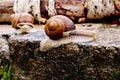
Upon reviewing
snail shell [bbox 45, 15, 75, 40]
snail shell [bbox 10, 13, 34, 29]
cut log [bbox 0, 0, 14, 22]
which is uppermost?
snail shell [bbox 45, 15, 75, 40]

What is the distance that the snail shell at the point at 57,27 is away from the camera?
2.00m

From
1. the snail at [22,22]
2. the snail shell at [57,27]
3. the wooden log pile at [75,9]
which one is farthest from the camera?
the wooden log pile at [75,9]

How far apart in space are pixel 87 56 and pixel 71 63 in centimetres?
11

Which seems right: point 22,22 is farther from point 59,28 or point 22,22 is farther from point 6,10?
point 6,10

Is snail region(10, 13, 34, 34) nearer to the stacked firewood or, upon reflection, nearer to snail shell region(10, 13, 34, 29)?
snail shell region(10, 13, 34, 29)

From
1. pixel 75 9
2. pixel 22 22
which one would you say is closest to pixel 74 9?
pixel 75 9

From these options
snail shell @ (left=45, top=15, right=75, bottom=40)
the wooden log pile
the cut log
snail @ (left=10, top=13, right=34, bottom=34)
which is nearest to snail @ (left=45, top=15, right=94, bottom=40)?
snail shell @ (left=45, top=15, right=75, bottom=40)

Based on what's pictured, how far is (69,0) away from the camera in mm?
2762

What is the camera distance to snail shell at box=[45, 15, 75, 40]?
1999mm

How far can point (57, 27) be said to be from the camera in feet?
6.55

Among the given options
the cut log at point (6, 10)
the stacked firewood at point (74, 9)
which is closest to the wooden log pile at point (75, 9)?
the stacked firewood at point (74, 9)

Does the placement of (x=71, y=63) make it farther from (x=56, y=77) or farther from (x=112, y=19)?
(x=112, y=19)

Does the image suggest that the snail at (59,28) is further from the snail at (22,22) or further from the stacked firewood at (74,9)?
the stacked firewood at (74,9)

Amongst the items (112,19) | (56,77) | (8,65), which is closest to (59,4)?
(112,19)
